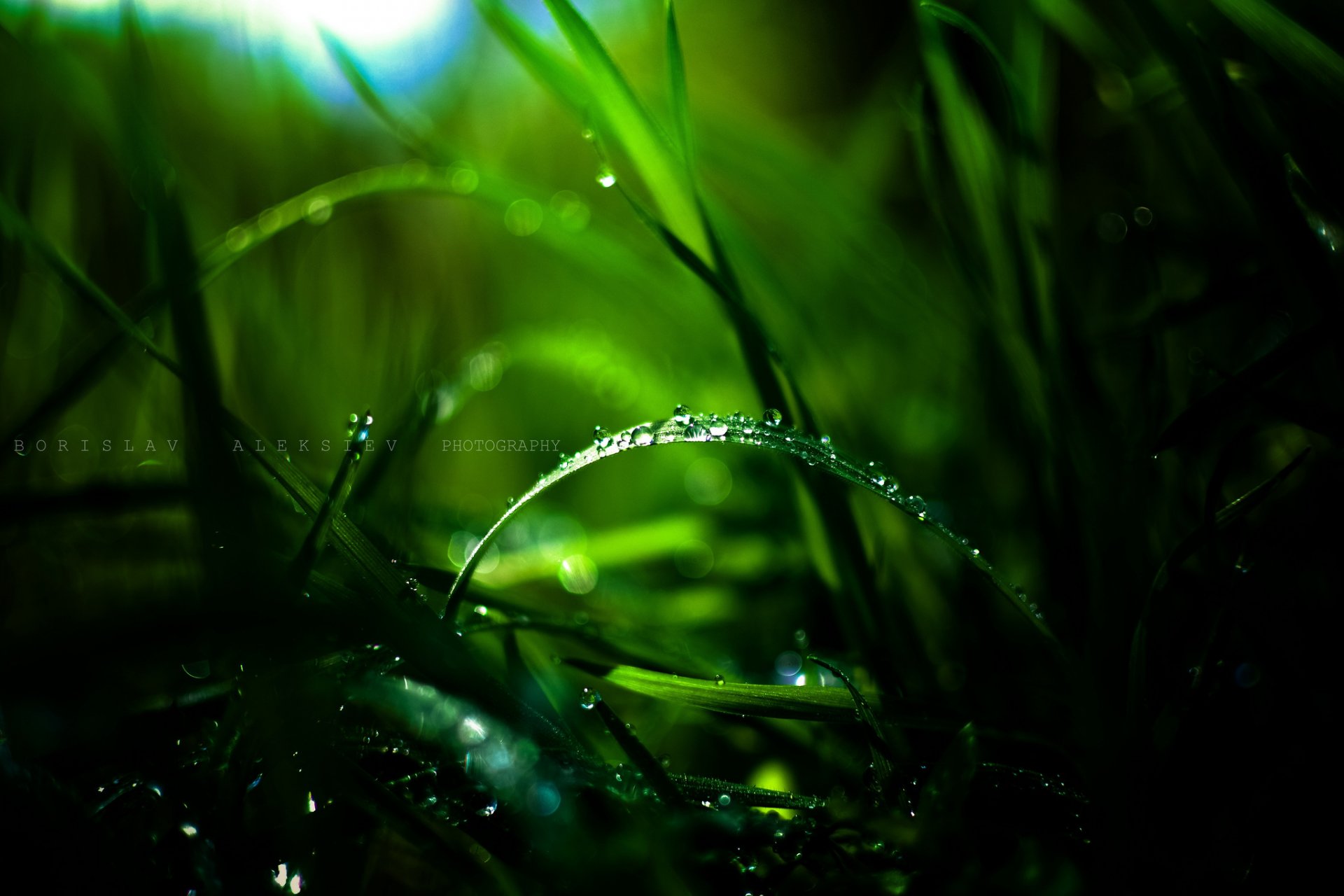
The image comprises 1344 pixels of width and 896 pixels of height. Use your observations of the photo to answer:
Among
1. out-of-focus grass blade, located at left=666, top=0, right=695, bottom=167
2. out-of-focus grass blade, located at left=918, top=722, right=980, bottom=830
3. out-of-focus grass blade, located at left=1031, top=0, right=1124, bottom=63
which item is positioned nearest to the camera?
out-of-focus grass blade, located at left=918, top=722, right=980, bottom=830

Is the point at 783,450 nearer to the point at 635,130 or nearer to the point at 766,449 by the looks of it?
the point at 766,449

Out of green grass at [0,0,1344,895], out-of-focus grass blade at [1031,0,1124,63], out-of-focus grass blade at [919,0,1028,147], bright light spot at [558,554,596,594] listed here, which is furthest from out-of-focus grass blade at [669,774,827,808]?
out-of-focus grass blade at [1031,0,1124,63]

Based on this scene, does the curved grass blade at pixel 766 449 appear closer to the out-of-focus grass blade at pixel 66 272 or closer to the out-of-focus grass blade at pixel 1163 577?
the out-of-focus grass blade at pixel 1163 577

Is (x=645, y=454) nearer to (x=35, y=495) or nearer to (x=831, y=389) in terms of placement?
(x=831, y=389)

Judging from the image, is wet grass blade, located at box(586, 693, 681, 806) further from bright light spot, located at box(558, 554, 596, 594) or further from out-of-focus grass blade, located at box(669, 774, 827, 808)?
bright light spot, located at box(558, 554, 596, 594)

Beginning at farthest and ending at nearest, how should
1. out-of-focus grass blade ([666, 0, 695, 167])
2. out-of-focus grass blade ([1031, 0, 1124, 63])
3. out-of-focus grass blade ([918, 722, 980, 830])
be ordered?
out-of-focus grass blade ([1031, 0, 1124, 63])
out-of-focus grass blade ([666, 0, 695, 167])
out-of-focus grass blade ([918, 722, 980, 830])

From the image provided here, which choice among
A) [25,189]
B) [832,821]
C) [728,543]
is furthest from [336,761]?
[25,189]
